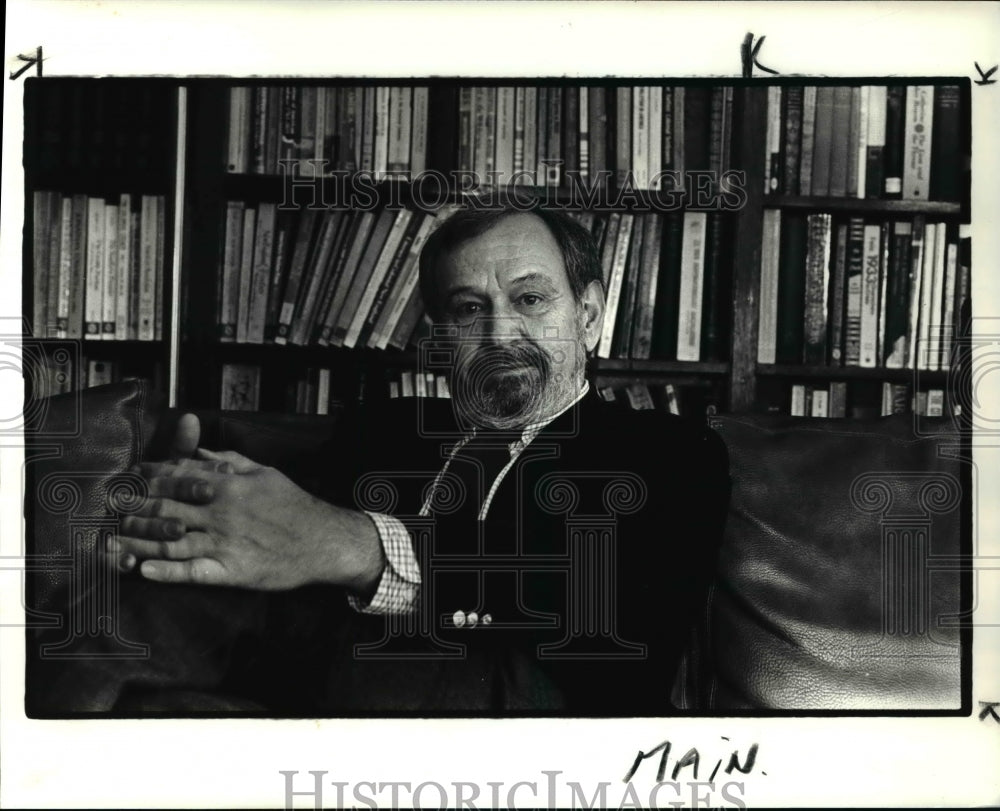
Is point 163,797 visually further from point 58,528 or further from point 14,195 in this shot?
point 14,195

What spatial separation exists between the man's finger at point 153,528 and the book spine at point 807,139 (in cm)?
85

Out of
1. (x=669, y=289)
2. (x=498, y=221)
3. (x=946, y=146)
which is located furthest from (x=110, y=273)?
(x=946, y=146)

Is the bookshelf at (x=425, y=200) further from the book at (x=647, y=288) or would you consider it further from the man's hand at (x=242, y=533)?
the man's hand at (x=242, y=533)

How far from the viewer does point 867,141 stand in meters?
1.22

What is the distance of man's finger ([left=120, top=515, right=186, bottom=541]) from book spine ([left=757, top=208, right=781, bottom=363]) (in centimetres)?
72

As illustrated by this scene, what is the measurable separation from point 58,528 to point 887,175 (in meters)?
1.09

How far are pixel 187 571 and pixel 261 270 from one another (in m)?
0.38

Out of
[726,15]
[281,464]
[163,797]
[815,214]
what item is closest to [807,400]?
[815,214]

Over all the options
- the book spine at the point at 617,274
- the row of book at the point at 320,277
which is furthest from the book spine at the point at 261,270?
the book spine at the point at 617,274

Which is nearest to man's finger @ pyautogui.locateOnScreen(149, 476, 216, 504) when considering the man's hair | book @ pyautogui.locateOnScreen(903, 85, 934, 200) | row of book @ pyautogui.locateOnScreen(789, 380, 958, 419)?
the man's hair

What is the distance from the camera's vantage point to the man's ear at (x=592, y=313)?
3.92 feet

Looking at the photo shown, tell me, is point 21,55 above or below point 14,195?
above

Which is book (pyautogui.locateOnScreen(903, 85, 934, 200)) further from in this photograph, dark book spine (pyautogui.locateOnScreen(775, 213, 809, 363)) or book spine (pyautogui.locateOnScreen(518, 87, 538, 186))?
book spine (pyautogui.locateOnScreen(518, 87, 538, 186))

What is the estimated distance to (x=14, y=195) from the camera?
118 centimetres
